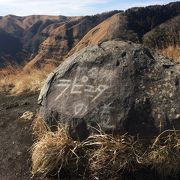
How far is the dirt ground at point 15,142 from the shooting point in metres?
5.44

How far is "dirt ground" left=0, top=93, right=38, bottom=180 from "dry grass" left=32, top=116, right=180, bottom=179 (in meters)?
0.31

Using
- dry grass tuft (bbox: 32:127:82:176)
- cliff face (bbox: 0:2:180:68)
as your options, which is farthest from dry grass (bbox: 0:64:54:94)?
dry grass tuft (bbox: 32:127:82:176)

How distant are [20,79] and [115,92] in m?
6.06

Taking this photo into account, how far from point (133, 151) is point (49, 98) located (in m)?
1.45

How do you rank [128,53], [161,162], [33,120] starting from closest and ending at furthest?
[161,162], [128,53], [33,120]

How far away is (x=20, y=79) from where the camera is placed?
1099cm

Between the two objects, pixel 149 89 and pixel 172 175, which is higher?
pixel 149 89

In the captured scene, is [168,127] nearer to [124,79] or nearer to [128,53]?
[124,79]

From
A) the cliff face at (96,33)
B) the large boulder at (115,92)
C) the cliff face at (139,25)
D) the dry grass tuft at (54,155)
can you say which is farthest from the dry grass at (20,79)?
the dry grass tuft at (54,155)

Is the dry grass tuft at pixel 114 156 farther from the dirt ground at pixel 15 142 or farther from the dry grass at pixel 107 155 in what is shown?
the dirt ground at pixel 15 142

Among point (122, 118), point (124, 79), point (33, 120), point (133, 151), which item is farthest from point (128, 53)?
point (33, 120)

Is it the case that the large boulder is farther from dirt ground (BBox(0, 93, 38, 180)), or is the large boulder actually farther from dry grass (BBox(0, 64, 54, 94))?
dry grass (BBox(0, 64, 54, 94))

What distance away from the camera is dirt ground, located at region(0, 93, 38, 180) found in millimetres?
5438

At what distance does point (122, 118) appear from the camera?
510 centimetres
